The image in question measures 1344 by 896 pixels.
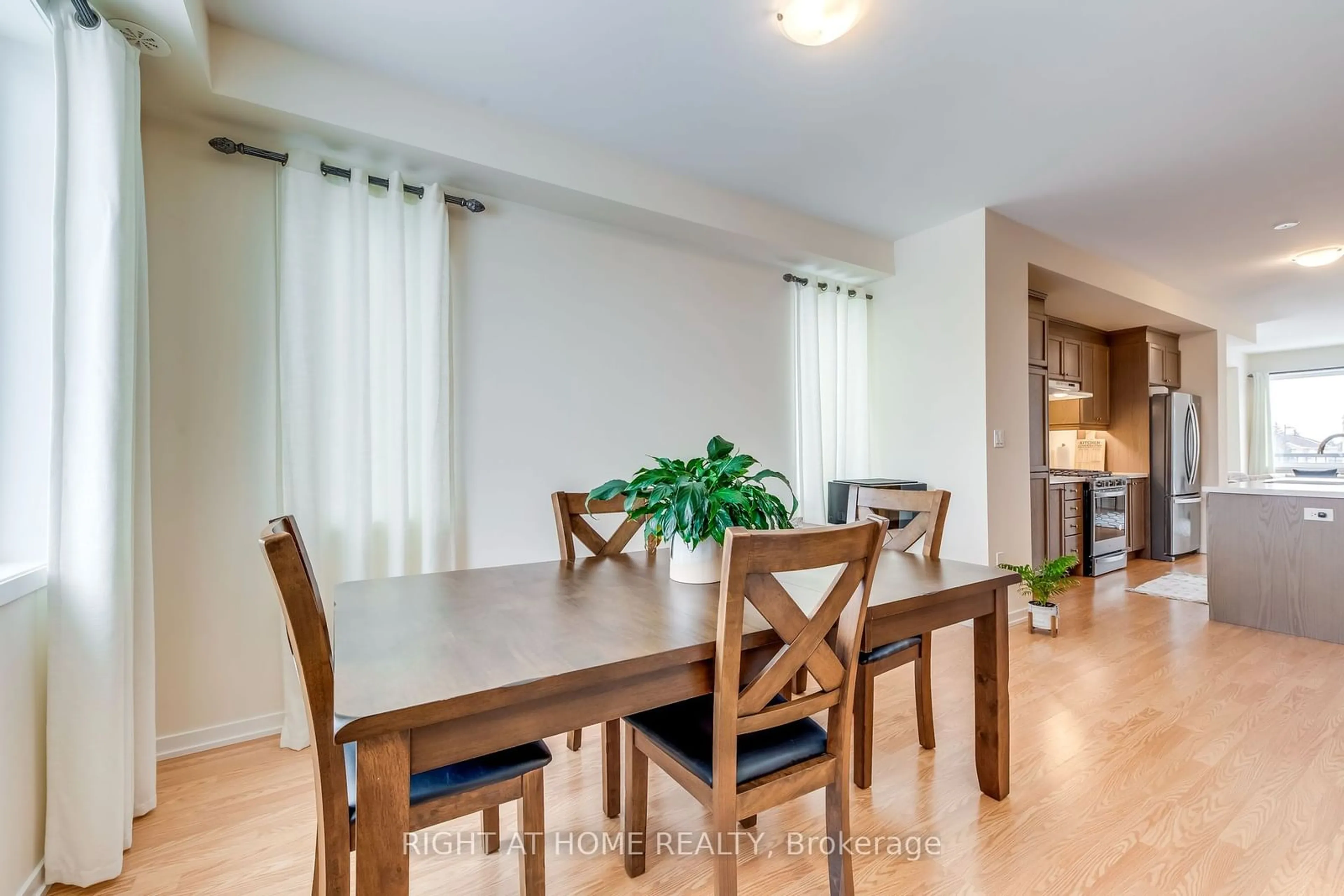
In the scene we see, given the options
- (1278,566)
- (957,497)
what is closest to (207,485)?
(957,497)

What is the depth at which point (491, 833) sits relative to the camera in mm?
1646

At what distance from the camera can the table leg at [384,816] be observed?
891 mm

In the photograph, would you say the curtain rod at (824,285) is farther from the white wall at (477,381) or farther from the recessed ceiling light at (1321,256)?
the recessed ceiling light at (1321,256)

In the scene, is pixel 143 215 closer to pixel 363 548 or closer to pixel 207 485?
Result: pixel 207 485

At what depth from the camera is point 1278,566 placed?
11.5 ft

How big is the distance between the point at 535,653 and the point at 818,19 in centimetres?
206

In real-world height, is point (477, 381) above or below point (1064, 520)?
above

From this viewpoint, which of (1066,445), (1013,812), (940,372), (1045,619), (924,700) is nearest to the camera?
(1013,812)

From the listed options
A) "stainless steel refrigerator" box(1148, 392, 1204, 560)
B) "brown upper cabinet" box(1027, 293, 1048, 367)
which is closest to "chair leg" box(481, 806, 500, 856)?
"brown upper cabinet" box(1027, 293, 1048, 367)

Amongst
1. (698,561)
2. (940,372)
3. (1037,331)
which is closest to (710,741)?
(698,561)

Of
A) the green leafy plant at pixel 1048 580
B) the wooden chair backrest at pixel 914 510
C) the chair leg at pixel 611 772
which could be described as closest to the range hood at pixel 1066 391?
the green leafy plant at pixel 1048 580

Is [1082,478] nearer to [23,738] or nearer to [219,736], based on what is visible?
[219,736]

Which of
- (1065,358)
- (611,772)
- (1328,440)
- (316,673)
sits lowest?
(611,772)

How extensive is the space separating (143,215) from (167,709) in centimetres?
172
